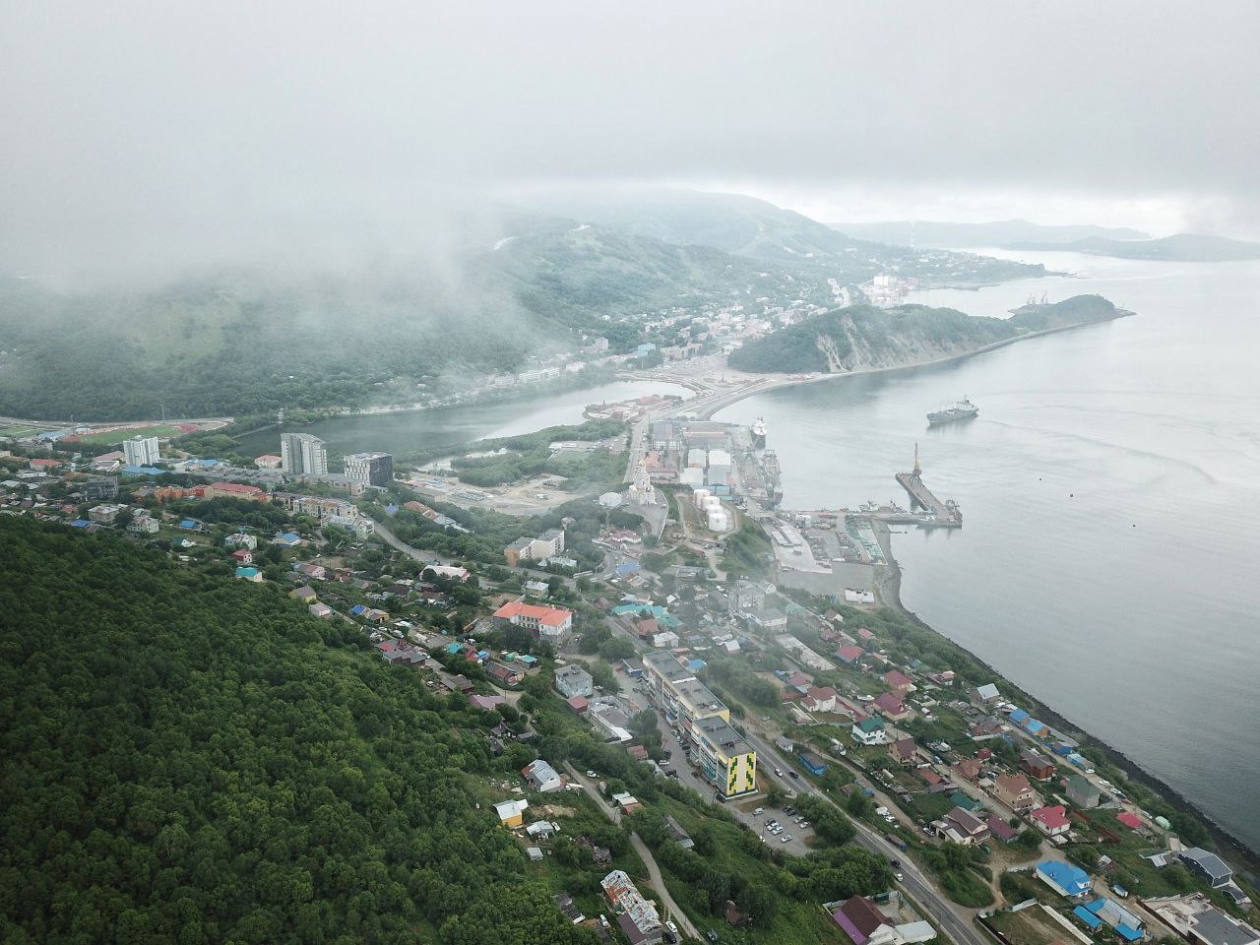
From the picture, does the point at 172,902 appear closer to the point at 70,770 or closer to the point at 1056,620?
the point at 70,770

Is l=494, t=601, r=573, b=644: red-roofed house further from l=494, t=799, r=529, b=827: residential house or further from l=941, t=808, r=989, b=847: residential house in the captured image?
l=941, t=808, r=989, b=847: residential house

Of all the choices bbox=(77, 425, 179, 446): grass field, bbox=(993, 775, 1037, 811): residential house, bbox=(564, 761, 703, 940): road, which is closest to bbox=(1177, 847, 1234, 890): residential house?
bbox=(993, 775, 1037, 811): residential house

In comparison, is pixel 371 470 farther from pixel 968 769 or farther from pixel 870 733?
pixel 968 769

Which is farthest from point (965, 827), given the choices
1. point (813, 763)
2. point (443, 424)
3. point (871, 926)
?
point (443, 424)

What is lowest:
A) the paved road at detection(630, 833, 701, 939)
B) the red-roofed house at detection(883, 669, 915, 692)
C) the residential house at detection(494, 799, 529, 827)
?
the red-roofed house at detection(883, 669, 915, 692)

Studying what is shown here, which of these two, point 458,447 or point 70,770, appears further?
point 458,447

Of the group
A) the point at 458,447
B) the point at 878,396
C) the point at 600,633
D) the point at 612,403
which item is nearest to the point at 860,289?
the point at 878,396
